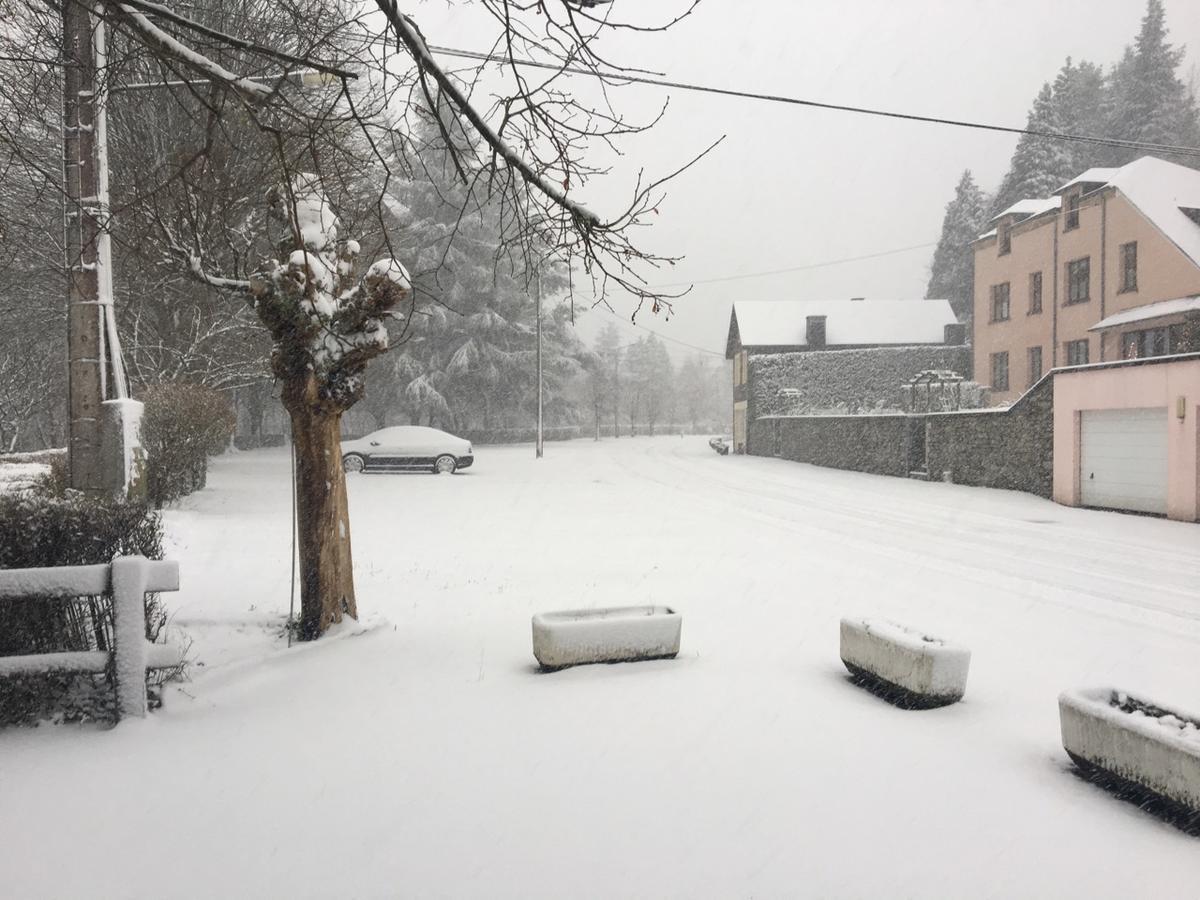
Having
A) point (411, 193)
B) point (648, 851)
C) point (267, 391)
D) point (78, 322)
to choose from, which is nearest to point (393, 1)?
point (648, 851)

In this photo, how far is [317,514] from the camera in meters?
6.34

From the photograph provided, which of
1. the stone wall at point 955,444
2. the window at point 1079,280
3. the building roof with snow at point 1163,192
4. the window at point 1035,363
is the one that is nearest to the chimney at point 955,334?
the window at point 1035,363

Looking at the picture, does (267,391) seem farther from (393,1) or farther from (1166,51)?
(1166,51)

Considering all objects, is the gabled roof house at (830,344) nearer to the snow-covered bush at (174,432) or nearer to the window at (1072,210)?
the window at (1072,210)

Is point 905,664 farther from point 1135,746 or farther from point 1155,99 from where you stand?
point 1155,99

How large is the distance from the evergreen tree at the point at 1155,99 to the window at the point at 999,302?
1808 cm

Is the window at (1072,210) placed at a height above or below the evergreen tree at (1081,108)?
below

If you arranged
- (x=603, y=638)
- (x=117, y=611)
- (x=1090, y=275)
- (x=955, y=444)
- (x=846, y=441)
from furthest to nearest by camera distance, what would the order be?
(x=1090, y=275), (x=846, y=441), (x=955, y=444), (x=603, y=638), (x=117, y=611)

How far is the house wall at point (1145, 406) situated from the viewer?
13625 millimetres

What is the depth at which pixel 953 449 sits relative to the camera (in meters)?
20.6

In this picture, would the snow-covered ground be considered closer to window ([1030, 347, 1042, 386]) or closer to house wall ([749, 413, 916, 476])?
house wall ([749, 413, 916, 476])

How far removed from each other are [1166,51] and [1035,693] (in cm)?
5525

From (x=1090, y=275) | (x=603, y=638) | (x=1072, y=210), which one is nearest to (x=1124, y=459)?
(x=603, y=638)

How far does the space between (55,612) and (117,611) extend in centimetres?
77
